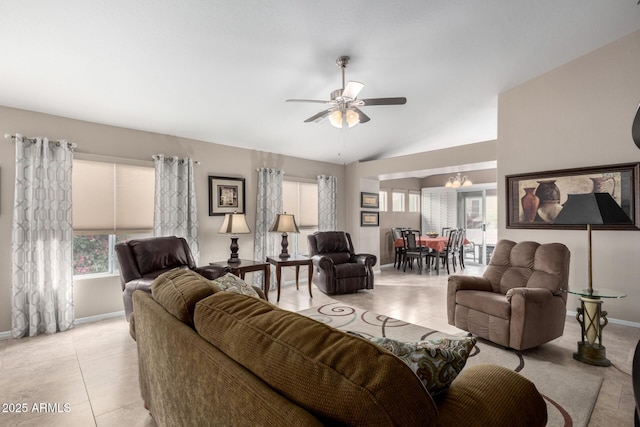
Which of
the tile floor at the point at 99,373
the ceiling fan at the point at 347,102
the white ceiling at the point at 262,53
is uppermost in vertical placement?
the white ceiling at the point at 262,53

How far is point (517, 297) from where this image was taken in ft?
8.82

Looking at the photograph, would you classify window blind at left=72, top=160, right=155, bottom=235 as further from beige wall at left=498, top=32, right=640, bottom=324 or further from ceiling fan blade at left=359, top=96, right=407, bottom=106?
beige wall at left=498, top=32, right=640, bottom=324

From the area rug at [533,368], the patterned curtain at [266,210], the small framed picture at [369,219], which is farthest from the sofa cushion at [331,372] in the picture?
the small framed picture at [369,219]

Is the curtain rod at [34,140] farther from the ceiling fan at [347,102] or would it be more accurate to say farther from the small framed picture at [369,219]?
the small framed picture at [369,219]

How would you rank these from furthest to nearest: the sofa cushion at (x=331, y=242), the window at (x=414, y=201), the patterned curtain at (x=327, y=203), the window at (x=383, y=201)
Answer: the window at (x=414, y=201)
the window at (x=383, y=201)
the patterned curtain at (x=327, y=203)
the sofa cushion at (x=331, y=242)

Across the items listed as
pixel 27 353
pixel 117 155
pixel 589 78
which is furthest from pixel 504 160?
pixel 27 353

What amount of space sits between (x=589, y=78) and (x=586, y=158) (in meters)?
0.96

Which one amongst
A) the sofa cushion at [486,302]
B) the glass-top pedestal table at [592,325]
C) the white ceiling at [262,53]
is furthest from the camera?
the sofa cushion at [486,302]

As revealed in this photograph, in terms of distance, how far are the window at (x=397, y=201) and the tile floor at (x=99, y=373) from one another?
429cm

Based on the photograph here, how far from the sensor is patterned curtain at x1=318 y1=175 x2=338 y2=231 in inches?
246

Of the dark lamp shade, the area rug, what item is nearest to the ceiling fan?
the dark lamp shade

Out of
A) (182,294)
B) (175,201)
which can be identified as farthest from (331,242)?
(182,294)

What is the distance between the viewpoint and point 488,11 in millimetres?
2838

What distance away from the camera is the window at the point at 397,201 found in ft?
27.1
